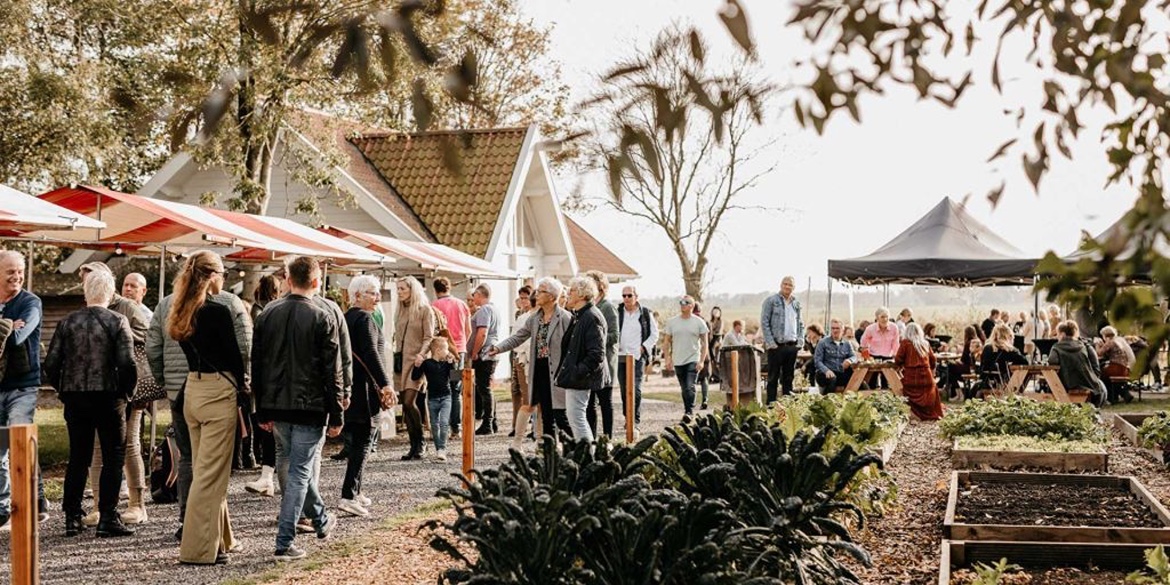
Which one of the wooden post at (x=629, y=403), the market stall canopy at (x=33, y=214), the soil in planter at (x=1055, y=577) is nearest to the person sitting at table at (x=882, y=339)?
the wooden post at (x=629, y=403)

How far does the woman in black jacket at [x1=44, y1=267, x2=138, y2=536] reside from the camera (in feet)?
28.9

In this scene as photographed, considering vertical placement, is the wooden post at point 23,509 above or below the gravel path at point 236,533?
above

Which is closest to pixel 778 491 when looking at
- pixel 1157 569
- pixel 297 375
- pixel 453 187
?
pixel 1157 569

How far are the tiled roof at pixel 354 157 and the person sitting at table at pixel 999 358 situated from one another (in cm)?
1223

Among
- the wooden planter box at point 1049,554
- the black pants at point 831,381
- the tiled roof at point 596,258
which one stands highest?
the tiled roof at point 596,258

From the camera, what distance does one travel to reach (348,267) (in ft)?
64.0

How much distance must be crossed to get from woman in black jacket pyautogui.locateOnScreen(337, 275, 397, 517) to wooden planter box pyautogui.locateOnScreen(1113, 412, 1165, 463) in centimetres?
799

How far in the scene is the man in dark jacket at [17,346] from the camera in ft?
29.0

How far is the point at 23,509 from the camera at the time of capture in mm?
4598

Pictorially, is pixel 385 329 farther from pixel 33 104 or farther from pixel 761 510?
pixel 33 104

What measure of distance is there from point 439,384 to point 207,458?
558 centimetres

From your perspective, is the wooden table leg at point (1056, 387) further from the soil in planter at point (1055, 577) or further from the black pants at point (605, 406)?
the soil in planter at point (1055, 577)

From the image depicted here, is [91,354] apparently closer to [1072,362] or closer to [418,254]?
[418,254]

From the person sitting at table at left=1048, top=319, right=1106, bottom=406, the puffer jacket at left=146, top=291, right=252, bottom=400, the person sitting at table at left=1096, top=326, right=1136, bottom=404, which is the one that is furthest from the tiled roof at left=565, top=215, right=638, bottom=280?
the puffer jacket at left=146, top=291, right=252, bottom=400
